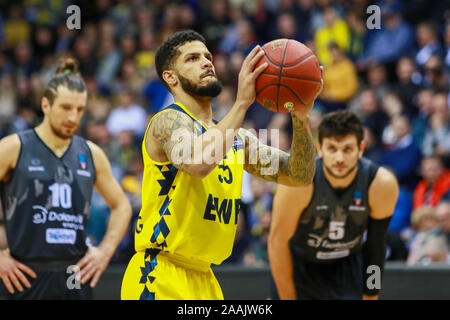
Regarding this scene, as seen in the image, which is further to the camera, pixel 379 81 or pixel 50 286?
pixel 379 81

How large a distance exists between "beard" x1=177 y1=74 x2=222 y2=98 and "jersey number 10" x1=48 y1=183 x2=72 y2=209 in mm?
1621

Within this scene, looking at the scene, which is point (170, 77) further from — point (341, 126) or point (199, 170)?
point (341, 126)

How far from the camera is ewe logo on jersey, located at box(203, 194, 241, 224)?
361cm

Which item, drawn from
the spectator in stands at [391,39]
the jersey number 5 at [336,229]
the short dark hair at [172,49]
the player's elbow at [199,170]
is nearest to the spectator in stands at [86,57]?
the spectator in stands at [391,39]

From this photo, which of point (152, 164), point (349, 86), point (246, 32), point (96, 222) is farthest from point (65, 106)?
point (246, 32)

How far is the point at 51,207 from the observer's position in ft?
15.8

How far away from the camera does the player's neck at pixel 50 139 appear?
5004mm

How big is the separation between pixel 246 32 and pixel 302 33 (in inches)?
36.1

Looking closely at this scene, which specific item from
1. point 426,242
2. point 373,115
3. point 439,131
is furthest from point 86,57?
point 426,242

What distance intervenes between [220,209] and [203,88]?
0.69 meters

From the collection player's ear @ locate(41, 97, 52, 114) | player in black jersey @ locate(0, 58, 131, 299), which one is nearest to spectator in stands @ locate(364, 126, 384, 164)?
player in black jersey @ locate(0, 58, 131, 299)

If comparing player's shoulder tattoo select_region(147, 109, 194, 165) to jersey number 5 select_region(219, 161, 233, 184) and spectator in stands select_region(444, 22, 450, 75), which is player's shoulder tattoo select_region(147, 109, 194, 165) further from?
spectator in stands select_region(444, 22, 450, 75)

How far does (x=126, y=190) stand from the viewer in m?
9.13

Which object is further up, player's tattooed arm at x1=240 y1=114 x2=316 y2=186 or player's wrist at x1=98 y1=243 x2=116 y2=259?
player's tattooed arm at x1=240 y1=114 x2=316 y2=186
